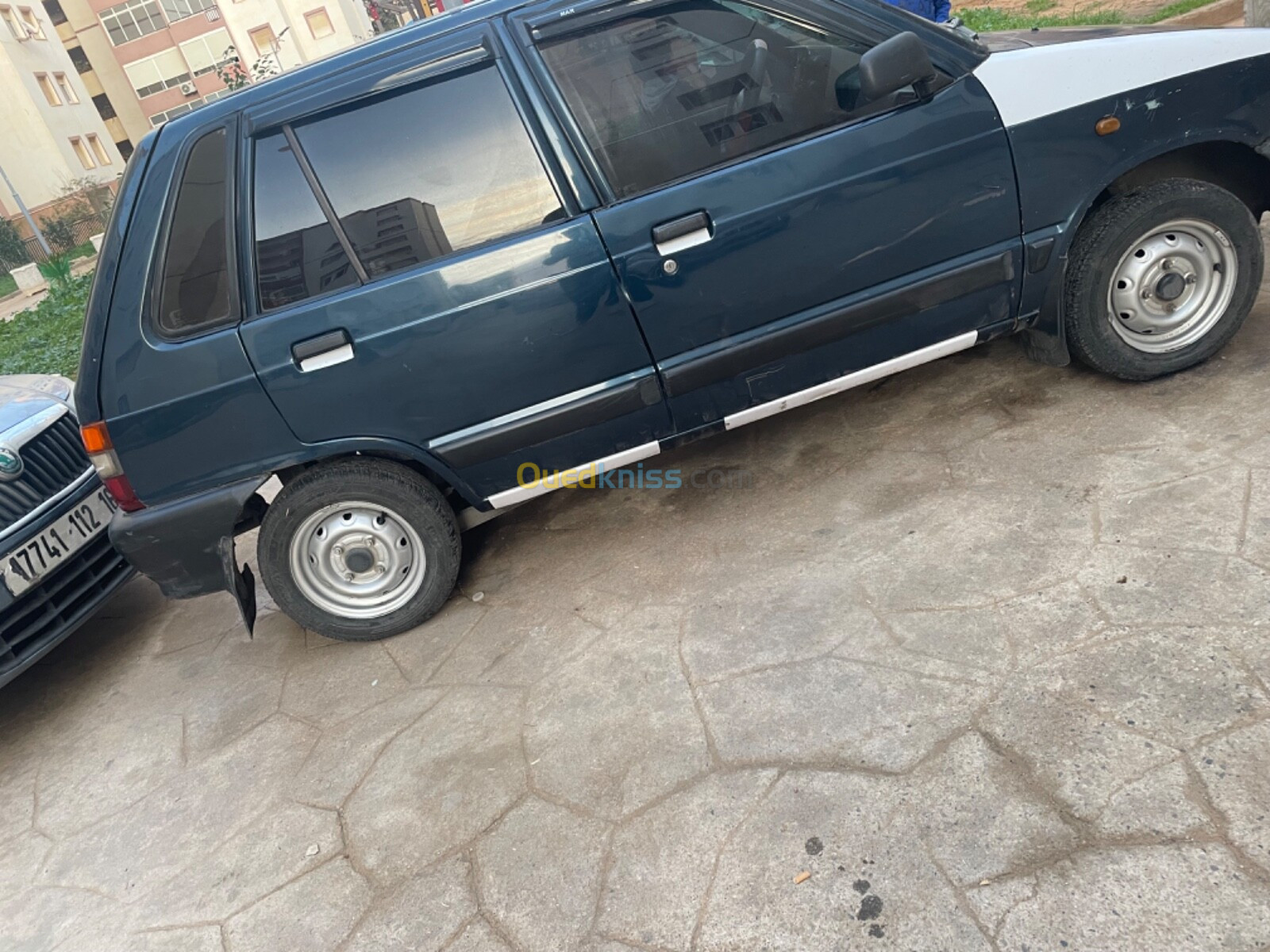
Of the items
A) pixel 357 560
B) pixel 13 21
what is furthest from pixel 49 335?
pixel 13 21

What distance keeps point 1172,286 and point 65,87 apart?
165 ft

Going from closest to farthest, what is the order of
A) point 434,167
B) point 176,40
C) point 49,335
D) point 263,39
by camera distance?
point 434,167
point 49,335
point 263,39
point 176,40

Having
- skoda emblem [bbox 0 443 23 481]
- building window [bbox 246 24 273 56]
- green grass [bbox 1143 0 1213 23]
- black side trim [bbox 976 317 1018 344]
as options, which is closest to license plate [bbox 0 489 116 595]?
skoda emblem [bbox 0 443 23 481]

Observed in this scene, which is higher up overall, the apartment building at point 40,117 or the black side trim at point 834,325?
the apartment building at point 40,117

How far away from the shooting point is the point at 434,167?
2.69 meters

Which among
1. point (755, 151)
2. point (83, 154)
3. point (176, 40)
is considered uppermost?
point (176, 40)

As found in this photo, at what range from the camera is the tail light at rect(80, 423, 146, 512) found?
2826 mm

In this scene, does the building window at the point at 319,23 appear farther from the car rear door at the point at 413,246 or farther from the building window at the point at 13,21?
the car rear door at the point at 413,246

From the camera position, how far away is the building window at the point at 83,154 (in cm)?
3862

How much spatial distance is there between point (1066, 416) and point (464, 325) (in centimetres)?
224

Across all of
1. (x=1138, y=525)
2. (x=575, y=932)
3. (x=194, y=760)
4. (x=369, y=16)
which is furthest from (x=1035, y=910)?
(x=369, y=16)

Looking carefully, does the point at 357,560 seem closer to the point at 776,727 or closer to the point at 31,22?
the point at 776,727

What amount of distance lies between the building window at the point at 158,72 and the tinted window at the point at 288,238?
54597 mm

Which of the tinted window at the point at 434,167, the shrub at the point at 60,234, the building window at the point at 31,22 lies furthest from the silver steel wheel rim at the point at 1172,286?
the building window at the point at 31,22
